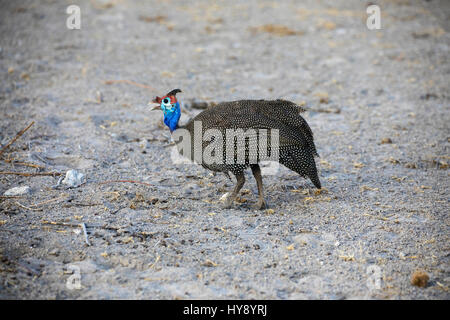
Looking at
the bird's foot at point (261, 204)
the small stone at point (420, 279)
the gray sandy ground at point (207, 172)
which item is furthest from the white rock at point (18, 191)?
the small stone at point (420, 279)

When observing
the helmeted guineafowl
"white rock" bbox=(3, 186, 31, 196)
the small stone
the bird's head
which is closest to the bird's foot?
the helmeted guineafowl

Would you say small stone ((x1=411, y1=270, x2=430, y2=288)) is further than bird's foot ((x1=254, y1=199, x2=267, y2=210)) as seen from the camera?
No

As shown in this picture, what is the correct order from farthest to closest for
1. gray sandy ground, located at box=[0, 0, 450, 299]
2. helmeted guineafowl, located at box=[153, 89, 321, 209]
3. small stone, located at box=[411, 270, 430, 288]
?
helmeted guineafowl, located at box=[153, 89, 321, 209]
gray sandy ground, located at box=[0, 0, 450, 299]
small stone, located at box=[411, 270, 430, 288]

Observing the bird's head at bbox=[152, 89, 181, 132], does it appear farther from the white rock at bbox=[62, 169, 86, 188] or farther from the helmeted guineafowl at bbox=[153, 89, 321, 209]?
the white rock at bbox=[62, 169, 86, 188]

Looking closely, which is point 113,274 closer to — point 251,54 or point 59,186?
point 59,186

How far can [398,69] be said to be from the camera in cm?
705

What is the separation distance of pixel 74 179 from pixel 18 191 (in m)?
0.42

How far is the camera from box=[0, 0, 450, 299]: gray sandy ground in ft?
10.1

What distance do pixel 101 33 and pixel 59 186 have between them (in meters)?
4.53

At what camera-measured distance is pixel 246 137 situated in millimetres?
3826

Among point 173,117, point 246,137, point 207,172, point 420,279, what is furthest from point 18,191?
point 420,279

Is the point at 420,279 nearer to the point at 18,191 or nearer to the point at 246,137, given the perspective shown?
the point at 246,137

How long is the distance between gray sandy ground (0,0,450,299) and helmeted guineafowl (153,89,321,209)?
0.35 metres
